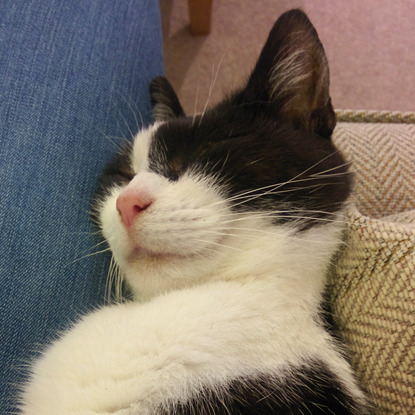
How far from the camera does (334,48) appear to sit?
181cm

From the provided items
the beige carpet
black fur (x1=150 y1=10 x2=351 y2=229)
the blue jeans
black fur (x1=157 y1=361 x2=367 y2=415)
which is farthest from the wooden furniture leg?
black fur (x1=157 y1=361 x2=367 y2=415)

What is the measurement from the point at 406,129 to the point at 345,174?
29 centimetres

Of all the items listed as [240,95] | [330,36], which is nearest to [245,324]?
[240,95]

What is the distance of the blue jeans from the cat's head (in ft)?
0.28

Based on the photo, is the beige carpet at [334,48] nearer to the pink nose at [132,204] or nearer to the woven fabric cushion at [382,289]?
the woven fabric cushion at [382,289]

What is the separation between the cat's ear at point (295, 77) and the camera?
2.19 feet

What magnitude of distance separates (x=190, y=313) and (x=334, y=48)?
1.74 metres

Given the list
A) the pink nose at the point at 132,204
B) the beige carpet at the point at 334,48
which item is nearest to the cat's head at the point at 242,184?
the pink nose at the point at 132,204

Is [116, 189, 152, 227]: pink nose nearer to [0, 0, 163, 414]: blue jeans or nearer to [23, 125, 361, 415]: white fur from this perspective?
[23, 125, 361, 415]: white fur

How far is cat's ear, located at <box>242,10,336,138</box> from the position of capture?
67 centimetres

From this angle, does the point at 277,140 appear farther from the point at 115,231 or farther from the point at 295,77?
the point at 115,231

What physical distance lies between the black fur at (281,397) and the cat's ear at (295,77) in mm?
442

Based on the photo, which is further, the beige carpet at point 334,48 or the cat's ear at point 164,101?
the beige carpet at point 334,48

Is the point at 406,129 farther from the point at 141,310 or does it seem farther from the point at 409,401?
the point at 141,310
